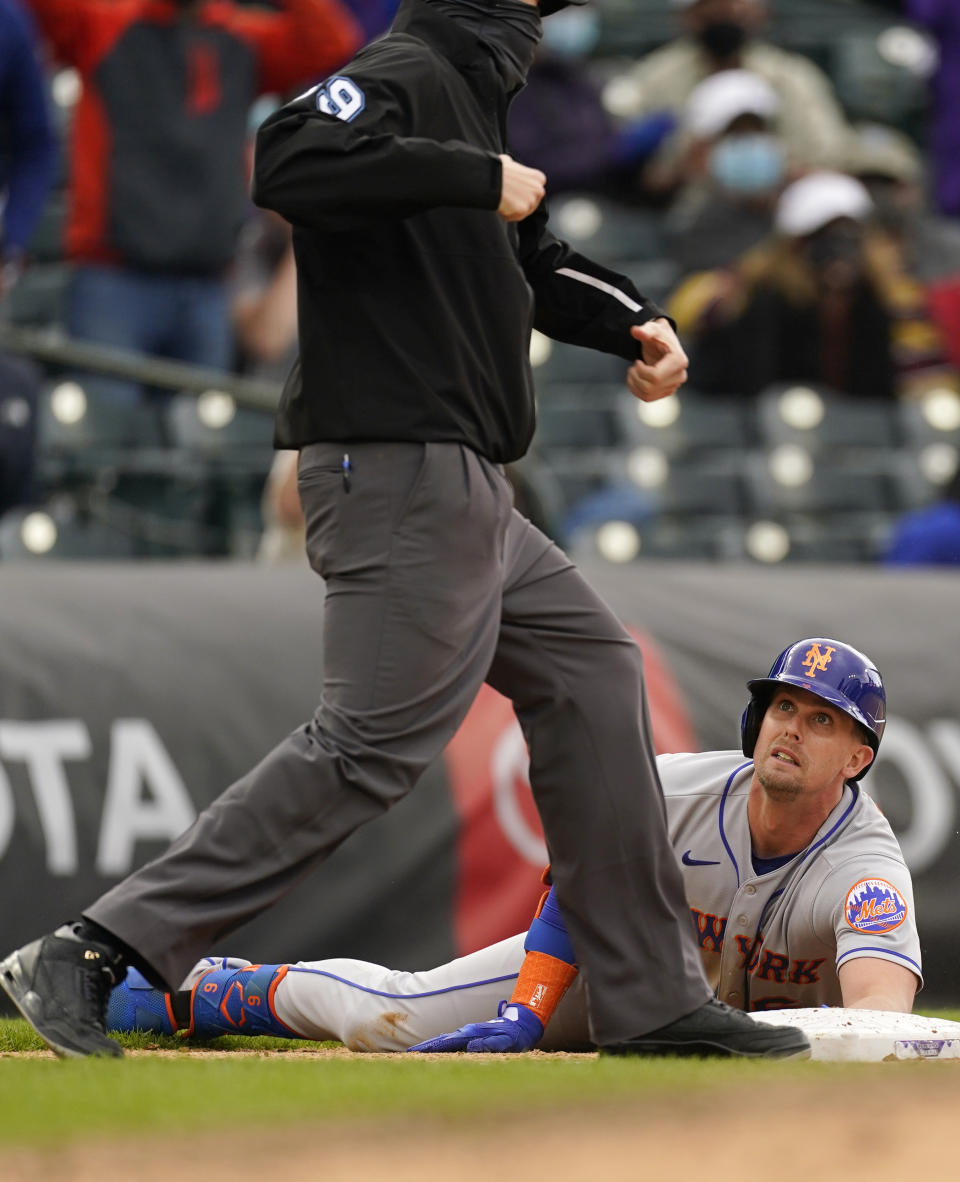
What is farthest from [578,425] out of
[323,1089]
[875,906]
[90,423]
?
[323,1089]

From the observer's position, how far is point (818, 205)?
9789 mm

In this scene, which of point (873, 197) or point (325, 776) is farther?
point (873, 197)

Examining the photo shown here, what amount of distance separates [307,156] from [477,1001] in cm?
190

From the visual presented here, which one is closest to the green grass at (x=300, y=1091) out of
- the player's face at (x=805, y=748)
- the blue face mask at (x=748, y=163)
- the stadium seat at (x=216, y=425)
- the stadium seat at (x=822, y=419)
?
the player's face at (x=805, y=748)

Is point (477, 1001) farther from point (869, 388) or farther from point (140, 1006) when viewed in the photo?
point (869, 388)

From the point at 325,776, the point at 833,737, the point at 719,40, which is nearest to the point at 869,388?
the point at 719,40

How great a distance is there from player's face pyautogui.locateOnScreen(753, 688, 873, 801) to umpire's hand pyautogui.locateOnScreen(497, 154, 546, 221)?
153 centimetres

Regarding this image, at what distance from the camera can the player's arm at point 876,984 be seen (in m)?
3.99

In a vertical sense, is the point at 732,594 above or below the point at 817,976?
above

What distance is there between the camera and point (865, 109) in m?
12.8

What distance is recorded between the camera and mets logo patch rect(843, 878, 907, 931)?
13.4 feet

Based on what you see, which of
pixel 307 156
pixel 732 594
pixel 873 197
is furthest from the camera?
pixel 873 197

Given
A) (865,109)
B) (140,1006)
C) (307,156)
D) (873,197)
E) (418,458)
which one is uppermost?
(865,109)

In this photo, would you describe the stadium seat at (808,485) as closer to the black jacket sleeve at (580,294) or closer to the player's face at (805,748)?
the player's face at (805,748)
